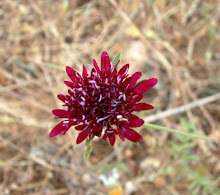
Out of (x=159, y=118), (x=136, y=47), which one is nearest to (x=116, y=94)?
(x=159, y=118)

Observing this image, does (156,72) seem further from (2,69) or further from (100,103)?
(2,69)

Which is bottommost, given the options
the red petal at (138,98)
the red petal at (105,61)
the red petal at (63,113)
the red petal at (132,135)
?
the red petal at (132,135)

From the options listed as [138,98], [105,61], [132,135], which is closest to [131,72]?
[105,61]

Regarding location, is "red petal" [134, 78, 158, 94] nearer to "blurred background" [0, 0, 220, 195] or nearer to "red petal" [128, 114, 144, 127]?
"red petal" [128, 114, 144, 127]

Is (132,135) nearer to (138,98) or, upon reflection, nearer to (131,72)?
(138,98)

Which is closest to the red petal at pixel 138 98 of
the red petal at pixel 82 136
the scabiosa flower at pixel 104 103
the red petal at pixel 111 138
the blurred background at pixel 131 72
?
the scabiosa flower at pixel 104 103

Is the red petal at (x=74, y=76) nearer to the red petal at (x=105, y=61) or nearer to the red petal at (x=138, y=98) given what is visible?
the red petal at (x=105, y=61)
